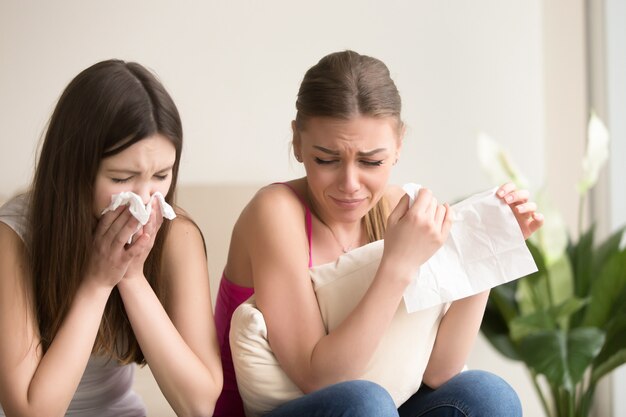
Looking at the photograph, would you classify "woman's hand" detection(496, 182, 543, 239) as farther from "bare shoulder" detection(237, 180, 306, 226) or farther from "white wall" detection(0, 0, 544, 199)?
"white wall" detection(0, 0, 544, 199)

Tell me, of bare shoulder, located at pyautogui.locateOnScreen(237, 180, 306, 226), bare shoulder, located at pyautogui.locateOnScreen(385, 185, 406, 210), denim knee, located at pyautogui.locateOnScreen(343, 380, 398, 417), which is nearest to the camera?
denim knee, located at pyautogui.locateOnScreen(343, 380, 398, 417)

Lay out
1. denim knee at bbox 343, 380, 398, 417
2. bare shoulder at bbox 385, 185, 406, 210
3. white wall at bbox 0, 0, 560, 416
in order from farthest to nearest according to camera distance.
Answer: white wall at bbox 0, 0, 560, 416 < bare shoulder at bbox 385, 185, 406, 210 < denim knee at bbox 343, 380, 398, 417

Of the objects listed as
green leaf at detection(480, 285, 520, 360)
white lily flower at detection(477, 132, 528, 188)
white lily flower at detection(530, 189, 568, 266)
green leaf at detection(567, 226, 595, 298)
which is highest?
white lily flower at detection(477, 132, 528, 188)

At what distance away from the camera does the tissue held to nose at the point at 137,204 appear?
136cm

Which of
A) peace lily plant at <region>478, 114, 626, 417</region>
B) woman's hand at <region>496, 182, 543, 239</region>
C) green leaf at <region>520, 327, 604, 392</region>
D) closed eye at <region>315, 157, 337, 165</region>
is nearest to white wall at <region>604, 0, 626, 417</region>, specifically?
peace lily plant at <region>478, 114, 626, 417</region>

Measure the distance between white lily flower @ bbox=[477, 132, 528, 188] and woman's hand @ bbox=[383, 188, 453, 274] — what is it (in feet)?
3.55

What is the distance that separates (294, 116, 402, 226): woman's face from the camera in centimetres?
149

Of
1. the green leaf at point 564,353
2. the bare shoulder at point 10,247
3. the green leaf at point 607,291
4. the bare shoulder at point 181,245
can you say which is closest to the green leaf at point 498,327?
the green leaf at point 564,353

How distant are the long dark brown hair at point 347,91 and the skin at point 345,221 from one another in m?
0.02

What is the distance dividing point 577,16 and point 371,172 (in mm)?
1739

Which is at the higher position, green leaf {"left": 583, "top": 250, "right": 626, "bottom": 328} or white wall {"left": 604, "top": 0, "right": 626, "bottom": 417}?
white wall {"left": 604, "top": 0, "right": 626, "bottom": 417}

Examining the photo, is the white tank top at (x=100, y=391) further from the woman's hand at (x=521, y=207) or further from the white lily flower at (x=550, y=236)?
the white lily flower at (x=550, y=236)

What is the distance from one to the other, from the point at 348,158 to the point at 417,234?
0.19 metres

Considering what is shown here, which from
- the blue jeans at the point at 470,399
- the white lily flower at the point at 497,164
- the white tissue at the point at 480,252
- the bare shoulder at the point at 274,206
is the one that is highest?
the bare shoulder at the point at 274,206
